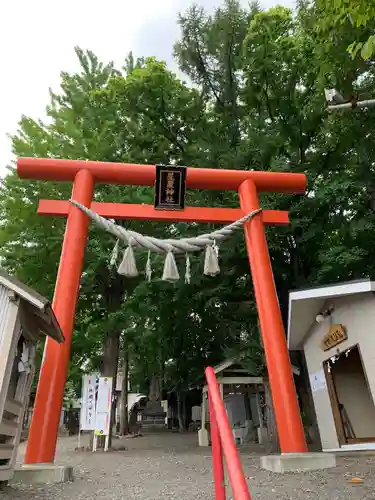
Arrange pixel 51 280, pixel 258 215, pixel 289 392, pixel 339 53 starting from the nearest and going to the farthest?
pixel 289 392
pixel 258 215
pixel 339 53
pixel 51 280

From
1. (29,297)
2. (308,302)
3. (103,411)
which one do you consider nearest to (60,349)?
(29,297)

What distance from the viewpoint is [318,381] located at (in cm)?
858

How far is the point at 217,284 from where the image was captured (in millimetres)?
11750

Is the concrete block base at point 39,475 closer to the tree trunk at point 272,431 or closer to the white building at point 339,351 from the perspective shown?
the white building at point 339,351

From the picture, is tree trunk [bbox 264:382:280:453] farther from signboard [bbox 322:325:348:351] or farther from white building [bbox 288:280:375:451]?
signboard [bbox 322:325:348:351]

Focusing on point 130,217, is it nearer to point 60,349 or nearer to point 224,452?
point 60,349

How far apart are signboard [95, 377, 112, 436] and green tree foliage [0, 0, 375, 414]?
63.5 inches

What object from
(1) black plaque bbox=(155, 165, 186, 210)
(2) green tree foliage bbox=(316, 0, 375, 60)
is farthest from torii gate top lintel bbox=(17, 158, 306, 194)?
(2) green tree foliage bbox=(316, 0, 375, 60)

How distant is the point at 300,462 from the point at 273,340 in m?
1.71

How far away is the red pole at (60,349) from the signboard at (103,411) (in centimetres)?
492

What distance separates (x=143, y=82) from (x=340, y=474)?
34.5 ft

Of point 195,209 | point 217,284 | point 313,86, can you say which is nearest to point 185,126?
point 313,86

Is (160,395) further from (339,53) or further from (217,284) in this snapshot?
(339,53)

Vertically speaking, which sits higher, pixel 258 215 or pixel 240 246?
pixel 240 246
